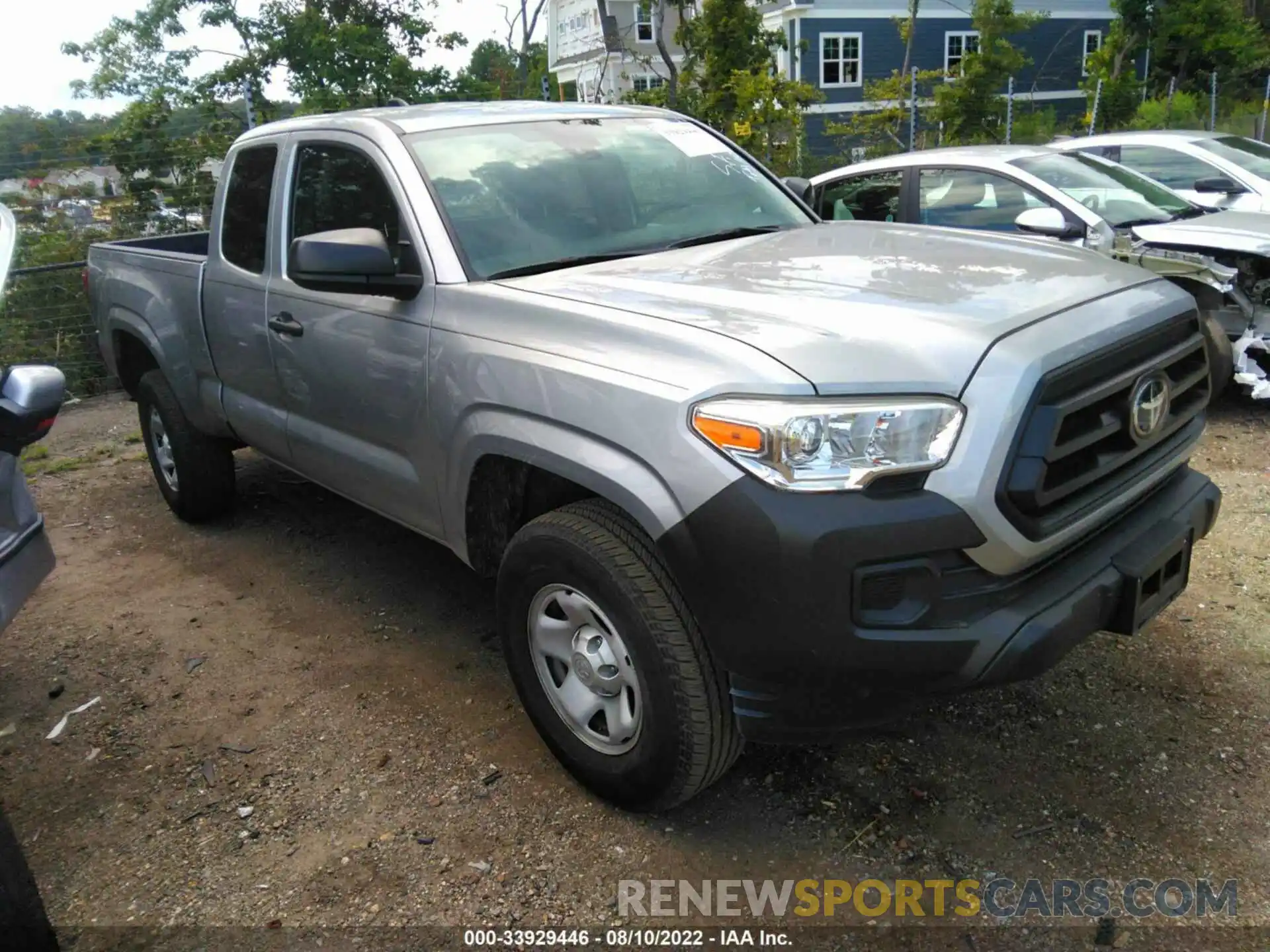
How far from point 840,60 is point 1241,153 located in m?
21.0

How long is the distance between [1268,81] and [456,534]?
78.4ft

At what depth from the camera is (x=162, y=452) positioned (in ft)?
18.3

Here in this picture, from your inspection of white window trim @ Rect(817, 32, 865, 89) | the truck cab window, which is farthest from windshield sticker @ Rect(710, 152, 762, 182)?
white window trim @ Rect(817, 32, 865, 89)

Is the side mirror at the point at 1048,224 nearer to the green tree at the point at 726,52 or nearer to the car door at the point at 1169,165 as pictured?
the car door at the point at 1169,165

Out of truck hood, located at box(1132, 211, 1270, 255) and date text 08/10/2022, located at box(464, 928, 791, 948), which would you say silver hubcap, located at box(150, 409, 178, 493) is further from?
truck hood, located at box(1132, 211, 1270, 255)

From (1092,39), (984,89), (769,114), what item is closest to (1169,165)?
(769,114)

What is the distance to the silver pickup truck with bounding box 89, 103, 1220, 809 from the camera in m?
2.25

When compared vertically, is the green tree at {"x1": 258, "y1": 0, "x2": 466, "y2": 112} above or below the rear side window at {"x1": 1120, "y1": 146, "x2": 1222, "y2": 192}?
above

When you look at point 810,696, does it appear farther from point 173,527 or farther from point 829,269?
point 173,527

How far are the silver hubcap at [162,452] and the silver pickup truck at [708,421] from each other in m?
1.77

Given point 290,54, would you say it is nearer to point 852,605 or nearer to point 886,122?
point 886,122

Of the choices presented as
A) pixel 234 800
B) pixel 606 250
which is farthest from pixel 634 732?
pixel 606 250

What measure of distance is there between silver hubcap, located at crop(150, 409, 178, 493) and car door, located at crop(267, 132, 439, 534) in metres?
1.66

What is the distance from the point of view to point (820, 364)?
2309 millimetres
